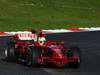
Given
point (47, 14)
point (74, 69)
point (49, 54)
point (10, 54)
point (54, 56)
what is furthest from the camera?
point (47, 14)

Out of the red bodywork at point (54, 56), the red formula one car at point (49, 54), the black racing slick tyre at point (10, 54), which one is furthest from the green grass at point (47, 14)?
the red bodywork at point (54, 56)

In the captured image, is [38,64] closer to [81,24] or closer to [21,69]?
[21,69]

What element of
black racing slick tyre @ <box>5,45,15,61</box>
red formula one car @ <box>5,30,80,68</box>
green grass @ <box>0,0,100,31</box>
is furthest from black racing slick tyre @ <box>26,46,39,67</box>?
green grass @ <box>0,0,100,31</box>

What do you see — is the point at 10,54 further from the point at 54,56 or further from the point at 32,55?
the point at 54,56

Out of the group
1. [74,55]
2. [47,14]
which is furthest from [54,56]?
[47,14]

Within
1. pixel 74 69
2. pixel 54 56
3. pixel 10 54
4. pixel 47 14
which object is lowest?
pixel 74 69

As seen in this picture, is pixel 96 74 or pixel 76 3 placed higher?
pixel 76 3

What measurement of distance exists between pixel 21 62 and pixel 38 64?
1.15 meters

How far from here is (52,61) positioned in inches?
606

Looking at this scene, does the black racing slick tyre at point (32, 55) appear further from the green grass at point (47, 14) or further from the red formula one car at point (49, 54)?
the green grass at point (47, 14)

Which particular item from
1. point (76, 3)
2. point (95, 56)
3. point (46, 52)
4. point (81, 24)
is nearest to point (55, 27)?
point (81, 24)

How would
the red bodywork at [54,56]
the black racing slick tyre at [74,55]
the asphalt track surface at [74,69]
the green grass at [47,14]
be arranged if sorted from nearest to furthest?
1. the asphalt track surface at [74,69]
2. the red bodywork at [54,56]
3. the black racing slick tyre at [74,55]
4. the green grass at [47,14]

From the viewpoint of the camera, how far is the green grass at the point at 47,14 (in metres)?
33.1

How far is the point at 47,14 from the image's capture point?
37812mm
